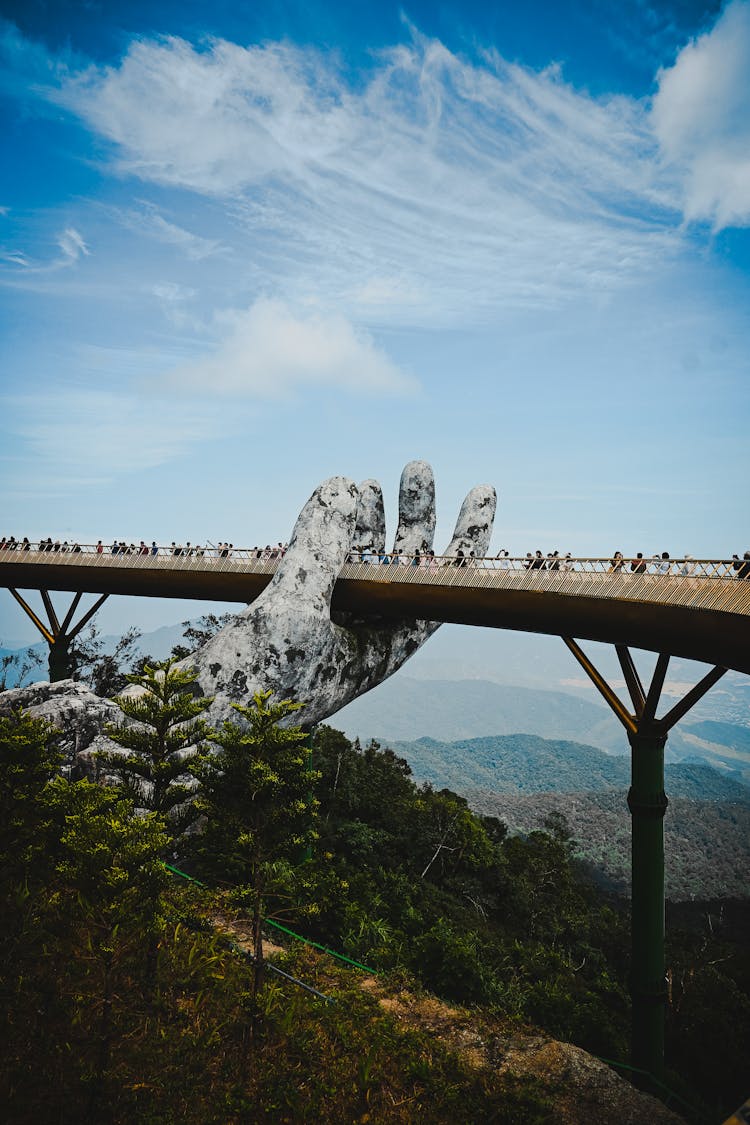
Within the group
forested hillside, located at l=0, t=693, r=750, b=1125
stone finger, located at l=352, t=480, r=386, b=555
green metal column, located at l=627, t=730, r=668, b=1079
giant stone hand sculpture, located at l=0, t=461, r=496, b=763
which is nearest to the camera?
forested hillside, located at l=0, t=693, r=750, b=1125

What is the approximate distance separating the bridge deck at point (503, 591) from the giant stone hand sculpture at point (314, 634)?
125cm

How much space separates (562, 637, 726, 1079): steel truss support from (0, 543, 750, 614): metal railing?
6.91 ft

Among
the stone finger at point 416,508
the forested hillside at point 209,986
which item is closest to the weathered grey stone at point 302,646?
the stone finger at point 416,508

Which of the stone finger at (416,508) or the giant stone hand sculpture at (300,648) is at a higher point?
the stone finger at (416,508)

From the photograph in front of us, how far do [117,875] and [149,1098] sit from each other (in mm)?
3996

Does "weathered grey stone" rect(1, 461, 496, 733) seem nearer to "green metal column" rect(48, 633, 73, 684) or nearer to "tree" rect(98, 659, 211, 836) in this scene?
"tree" rect(98, 659, 211, 836)

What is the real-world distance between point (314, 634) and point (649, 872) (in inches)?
487

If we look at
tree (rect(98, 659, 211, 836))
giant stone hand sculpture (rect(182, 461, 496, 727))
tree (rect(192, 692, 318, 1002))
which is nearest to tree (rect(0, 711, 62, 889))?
tree (rect(98, 659, 211, 836))

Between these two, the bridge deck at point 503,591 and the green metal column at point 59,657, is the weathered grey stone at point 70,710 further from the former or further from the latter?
the green metal column at point 59,657

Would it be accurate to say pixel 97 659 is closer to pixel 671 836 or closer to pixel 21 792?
pixel 21 792

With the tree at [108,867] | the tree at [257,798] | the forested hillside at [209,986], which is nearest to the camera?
the tree at [108,867]

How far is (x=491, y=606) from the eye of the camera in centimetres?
1998

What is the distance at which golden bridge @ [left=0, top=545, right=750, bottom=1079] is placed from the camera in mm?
14070

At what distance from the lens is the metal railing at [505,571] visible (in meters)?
14.1
